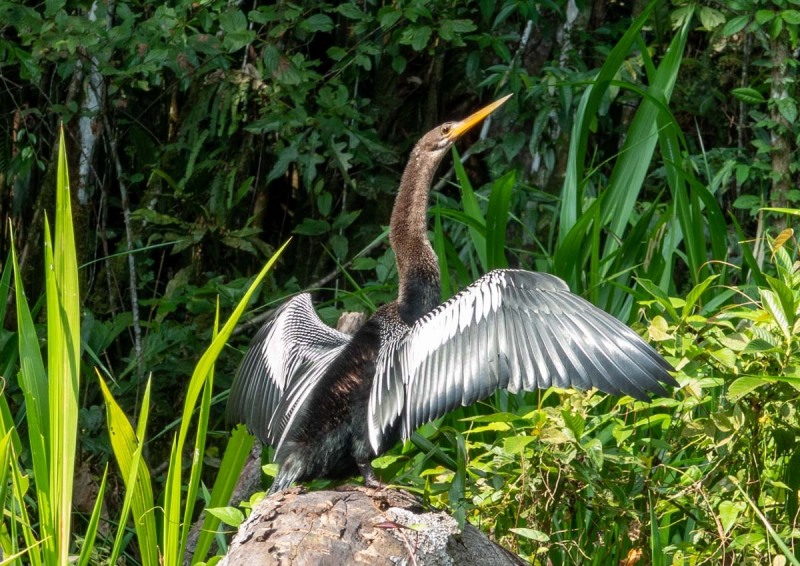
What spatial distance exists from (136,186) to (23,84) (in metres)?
0.74

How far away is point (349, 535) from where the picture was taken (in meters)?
2.12

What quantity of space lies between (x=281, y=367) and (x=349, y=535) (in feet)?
3.97

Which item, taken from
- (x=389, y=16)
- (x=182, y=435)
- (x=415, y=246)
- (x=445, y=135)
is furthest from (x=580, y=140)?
(x=182, y=435)

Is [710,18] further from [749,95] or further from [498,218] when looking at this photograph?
[498,218]

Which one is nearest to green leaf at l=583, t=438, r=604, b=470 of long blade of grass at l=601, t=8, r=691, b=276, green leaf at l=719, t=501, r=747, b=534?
green leaf at l=719, t=501, r=747, b=534

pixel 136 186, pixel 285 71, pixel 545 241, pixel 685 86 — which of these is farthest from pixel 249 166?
pixel 685 86

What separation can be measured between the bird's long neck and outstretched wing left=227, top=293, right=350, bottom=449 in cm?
25

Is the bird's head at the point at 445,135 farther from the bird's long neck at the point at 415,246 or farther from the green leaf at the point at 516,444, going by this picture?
the green leaf at the point at 516,444

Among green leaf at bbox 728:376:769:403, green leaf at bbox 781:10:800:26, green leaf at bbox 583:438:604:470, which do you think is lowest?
green leaf at bbox 583:438:604:470

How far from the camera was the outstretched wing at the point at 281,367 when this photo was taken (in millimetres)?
2961

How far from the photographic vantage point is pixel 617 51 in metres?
3.36

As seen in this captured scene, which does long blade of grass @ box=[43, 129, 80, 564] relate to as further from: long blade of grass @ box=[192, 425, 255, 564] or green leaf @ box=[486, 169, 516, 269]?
green leaf @ box=[486, 169, 516, 269]

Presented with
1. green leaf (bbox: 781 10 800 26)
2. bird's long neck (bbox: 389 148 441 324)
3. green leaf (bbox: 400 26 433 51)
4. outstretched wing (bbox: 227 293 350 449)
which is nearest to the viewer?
outstretched wing (bbox: 227 293 350 449)

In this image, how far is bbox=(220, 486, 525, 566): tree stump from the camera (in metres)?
2.07
